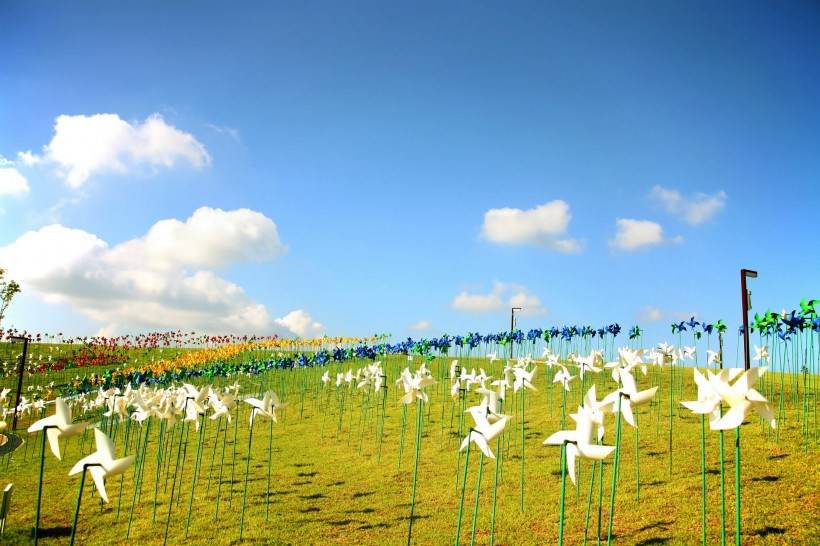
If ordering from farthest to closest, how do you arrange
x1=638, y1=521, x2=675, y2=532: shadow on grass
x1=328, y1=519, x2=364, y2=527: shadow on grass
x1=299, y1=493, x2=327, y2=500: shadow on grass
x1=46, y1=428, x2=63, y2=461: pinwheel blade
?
x1=299, y1=493, x2=327, y2=500: shadow on grass, x1=328, y1=519, x2=364, y2=527: shadow on grass, x1=638, y1=521, x2=675, y2=532: shadow on grass, x1=46, y1=428, x2=63, y2=461: pinwheel blade

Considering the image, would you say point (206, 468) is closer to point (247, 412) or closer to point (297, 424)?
point (297, 424)

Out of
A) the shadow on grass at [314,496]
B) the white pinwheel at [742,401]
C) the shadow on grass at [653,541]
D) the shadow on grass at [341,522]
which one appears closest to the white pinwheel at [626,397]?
the white pinwheel at [742,401]

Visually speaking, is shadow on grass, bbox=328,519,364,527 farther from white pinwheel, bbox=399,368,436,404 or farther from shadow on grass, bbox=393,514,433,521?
white pinwheel, bbox=399,368,436,404

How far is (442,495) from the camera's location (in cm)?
930

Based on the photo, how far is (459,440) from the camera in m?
12.6

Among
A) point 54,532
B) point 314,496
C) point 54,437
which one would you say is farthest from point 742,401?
point 54,532

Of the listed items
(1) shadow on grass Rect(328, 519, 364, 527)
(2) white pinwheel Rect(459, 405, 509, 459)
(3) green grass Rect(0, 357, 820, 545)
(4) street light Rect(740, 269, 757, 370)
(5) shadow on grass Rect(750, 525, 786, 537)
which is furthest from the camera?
(4) street light Rect(740, 269, 757, 370)

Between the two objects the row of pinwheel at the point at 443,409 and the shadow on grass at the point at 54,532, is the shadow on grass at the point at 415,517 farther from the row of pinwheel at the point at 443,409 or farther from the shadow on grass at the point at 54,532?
the shadow on grass at the point at 54,532

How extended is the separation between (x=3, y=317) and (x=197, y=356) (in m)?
17.1

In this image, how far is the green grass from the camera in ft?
24.0

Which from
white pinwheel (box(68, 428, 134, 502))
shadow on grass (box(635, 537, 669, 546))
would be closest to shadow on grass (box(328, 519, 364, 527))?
shadow on grass (box(635, 537, 669, 546))

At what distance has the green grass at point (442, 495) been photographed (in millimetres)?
7324

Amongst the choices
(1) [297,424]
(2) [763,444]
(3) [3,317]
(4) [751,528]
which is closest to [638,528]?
(4) [751,528]

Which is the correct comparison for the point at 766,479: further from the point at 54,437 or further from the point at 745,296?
the point at 54,437
